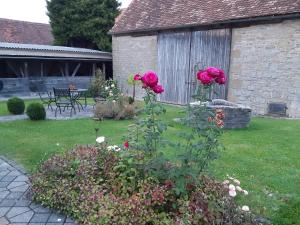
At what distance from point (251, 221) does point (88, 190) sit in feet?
5.77

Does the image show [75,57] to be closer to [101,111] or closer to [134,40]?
[134,40]

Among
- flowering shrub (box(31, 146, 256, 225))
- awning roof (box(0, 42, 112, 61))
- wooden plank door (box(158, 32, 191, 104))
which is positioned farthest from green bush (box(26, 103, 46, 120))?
awning roof (box(0, 42, 112, 61))

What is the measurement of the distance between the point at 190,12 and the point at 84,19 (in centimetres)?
1194

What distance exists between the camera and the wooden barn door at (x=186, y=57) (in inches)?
508

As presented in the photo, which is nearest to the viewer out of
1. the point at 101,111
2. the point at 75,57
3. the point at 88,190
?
the point at 88,190

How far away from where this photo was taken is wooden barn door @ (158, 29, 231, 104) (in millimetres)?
12906

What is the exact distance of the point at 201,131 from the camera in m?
3.15

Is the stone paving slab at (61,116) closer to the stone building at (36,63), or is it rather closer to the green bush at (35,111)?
the green bush at (35,111)

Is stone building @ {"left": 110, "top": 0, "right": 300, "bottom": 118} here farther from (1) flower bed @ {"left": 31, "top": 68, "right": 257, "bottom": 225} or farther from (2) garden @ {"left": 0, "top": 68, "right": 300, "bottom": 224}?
(1) flower bed @ {"left": 31, "top": 68, "right": 257, "bottom": 225}

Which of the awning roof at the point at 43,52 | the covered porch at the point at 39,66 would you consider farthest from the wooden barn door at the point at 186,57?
the covered porch at the point at 39,66

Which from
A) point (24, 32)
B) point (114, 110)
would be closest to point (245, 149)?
point (114, 110)

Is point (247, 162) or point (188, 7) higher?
point (188, 7)

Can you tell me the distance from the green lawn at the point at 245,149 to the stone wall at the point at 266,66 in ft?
5.63

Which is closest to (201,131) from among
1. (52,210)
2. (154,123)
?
(154,123)
